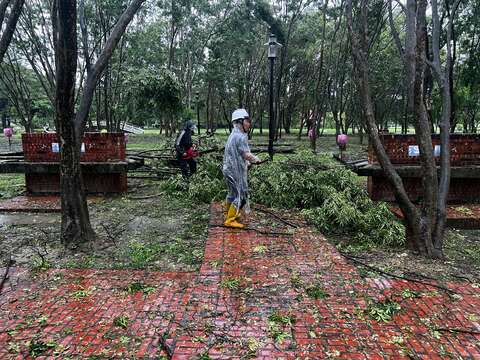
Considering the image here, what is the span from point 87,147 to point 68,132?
12.5ft

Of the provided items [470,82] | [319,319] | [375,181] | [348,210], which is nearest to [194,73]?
[470,82]

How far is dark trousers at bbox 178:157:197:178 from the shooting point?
10.0m

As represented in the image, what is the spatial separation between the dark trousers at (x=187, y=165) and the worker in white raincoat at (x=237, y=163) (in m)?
3.93

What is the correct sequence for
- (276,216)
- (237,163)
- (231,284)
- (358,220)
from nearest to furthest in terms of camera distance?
1. (231,284)
2. (237,163)
3. (358,220)
4. (276,216)

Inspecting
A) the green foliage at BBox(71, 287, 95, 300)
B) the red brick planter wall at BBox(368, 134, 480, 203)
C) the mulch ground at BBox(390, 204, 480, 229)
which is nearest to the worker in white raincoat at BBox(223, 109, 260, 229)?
the green foliage at BBox(71, 287, 95, 300)

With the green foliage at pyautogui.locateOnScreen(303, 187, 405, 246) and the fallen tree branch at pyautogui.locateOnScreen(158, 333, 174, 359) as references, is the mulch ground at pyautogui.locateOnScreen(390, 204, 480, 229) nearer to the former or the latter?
the green foliage at pyautogui.locateOnScreen(303, 187, 405, 246)

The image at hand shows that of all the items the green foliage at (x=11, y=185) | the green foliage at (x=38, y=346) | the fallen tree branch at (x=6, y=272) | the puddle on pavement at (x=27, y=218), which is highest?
the green foliage at (x=11, y=185)

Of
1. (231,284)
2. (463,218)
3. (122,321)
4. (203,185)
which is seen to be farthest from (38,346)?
(463,218)

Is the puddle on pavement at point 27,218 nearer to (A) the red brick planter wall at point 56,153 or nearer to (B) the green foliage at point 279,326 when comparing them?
(A) the red brick planter wall at point 56,153

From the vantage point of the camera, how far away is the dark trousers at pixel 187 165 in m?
10.0

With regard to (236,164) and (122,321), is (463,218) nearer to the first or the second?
(236,164)

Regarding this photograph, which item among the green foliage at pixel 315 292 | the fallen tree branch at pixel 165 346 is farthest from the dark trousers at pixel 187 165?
the fallen tree branch at pixel 165 346

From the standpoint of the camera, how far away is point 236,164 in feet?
19.9

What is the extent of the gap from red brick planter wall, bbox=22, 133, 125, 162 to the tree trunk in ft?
11.7
